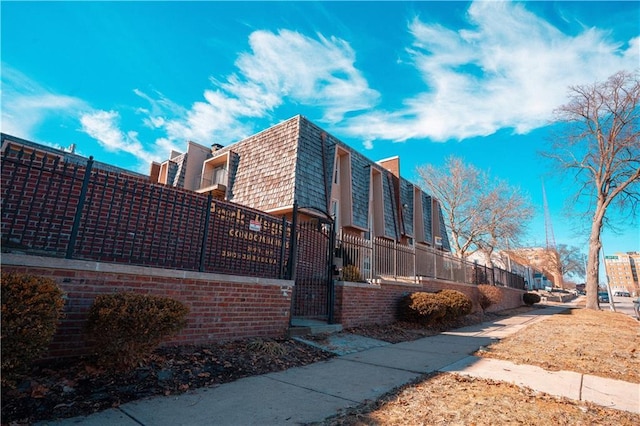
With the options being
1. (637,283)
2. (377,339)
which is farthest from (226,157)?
(637,283)

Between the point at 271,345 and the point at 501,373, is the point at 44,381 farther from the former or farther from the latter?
the point at 501,373

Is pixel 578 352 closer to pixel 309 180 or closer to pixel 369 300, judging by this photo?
pixel 369 300

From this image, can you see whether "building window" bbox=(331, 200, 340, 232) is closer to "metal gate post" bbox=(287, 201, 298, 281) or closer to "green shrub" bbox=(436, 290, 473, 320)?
"green shrub" bbox=(436, 290, 473, 320)

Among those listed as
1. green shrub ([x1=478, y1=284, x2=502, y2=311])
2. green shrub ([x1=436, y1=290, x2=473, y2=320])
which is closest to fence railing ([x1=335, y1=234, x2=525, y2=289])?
green shrub ([x1=478, y1=284, x2=502, y2=311])

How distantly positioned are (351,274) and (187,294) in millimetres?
4908

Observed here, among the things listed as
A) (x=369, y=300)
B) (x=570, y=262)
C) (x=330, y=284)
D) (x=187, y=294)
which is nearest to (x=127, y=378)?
(x=187, y=294)

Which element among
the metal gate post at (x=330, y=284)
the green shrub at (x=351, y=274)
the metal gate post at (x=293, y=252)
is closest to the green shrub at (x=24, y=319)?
the metal gate post at (x=293, y=252)

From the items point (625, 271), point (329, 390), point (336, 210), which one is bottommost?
point (329, 390)

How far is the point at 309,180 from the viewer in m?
14.4

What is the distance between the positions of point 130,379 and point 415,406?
3213 mm

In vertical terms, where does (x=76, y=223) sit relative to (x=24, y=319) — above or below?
above

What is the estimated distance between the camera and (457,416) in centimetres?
318

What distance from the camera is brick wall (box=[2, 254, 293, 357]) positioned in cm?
398

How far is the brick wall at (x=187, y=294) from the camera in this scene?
398cm
